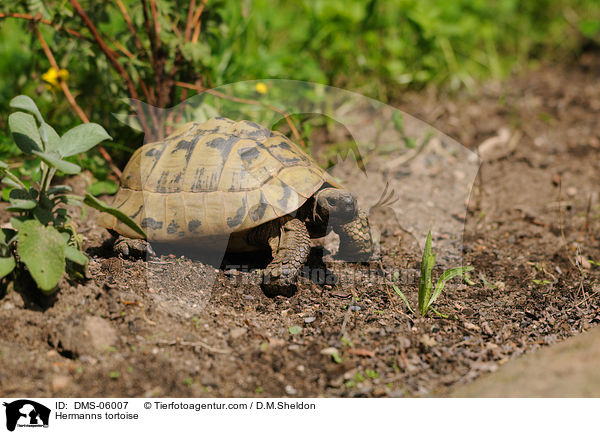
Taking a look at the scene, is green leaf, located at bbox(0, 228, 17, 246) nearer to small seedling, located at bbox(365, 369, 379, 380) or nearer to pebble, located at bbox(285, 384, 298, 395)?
pebble, located at bbox(285, 384, 298, 395)

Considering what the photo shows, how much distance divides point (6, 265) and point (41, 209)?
0.27 meters

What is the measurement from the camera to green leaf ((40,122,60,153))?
2.20 meters

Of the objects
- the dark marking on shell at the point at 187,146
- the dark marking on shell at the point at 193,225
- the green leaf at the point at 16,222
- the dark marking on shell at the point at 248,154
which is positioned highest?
the dark marking on shell at the point at 248,154

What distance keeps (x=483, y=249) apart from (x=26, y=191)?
2.58 metres

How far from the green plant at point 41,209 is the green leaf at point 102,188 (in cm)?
123

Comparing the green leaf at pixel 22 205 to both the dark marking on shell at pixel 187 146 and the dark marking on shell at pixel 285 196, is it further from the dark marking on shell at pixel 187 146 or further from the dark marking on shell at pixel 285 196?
the dark marking on shell at pixel 285 196

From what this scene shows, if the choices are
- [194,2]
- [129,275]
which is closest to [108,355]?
[129,275]

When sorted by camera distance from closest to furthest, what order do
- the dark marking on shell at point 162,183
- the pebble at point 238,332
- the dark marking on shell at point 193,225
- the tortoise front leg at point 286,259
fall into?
the pebble at point 238,332 → the tortoise front leg at point 286,259 → the dark marking on shell at point 193,225 → the dark marking on shell at point 162,183

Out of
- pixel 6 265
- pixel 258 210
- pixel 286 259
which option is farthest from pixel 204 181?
pixel 6 265

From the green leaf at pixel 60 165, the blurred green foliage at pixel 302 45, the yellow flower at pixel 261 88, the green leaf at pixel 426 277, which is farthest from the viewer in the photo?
the yellow flower at pixel 261 88

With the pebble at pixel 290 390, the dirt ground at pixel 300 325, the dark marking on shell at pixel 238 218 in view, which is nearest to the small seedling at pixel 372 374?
the dirt ground at pixel 300 325

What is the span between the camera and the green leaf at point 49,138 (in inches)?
86.6

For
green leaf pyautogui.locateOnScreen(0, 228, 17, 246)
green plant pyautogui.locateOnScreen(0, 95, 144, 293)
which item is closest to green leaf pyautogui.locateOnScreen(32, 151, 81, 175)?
green plant pyautogui.locateOnScreen(0, 95, 144, 293)
